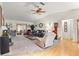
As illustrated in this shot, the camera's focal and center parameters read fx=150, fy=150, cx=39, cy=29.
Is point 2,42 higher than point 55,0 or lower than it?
lower

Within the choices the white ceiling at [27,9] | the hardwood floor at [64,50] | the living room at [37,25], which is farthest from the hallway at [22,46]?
the white ceiling at [27,9]

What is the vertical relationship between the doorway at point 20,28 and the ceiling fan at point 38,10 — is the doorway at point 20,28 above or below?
below

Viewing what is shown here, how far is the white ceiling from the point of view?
3.16 metres

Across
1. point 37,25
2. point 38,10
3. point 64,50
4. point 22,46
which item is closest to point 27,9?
point 38,10

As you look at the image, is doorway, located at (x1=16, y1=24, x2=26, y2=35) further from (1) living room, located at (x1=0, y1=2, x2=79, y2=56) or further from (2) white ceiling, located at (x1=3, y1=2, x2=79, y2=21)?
(2) white ceiling, located at (x1=3, y1=2, x2=79, y2=21)

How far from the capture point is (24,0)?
3160mm

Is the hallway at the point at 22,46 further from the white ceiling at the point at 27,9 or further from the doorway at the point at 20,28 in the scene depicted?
the white ceiling at the point at 27,9

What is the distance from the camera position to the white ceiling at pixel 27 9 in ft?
10.4

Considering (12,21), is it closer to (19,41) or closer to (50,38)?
(19,41)

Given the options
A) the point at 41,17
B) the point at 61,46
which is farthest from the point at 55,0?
the point at 61,46

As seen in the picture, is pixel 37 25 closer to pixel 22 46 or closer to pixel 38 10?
pixel 38 10

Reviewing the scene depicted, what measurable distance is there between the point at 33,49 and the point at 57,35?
604 millimetres

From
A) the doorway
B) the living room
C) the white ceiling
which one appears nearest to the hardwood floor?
the living room

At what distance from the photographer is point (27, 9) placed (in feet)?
10.5
